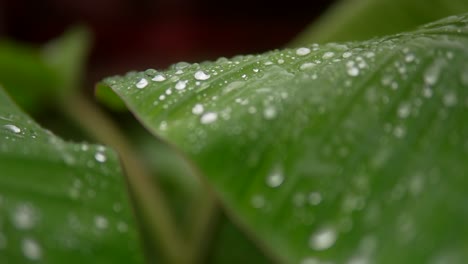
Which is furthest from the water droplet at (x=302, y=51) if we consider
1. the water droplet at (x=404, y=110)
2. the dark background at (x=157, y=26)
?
the dark background at (x=157, y=26)

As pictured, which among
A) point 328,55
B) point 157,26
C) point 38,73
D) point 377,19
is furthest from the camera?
point 157,26

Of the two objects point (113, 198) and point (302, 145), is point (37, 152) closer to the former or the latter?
point (113, 198)

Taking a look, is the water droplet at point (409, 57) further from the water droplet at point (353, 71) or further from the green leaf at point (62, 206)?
the green leaf at point (62, 206)

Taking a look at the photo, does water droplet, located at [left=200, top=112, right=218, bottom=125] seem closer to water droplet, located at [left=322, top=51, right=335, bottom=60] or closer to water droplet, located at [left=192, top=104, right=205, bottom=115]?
water droplet, located at [left=192, top=104, right=205, bottom=115]

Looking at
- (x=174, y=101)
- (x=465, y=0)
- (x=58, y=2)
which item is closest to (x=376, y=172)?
(x=174, y=101)

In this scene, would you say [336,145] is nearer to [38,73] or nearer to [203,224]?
[203,224]

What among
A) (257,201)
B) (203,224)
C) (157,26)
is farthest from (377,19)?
(157,26)
